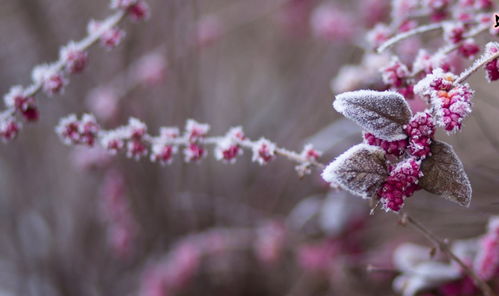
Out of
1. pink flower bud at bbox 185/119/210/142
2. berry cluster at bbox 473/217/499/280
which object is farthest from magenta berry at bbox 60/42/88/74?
berry cluster at bbox 473/217/499/280

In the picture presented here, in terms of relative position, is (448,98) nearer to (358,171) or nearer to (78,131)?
(358,171)

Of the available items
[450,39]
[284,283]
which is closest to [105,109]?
[284,283]

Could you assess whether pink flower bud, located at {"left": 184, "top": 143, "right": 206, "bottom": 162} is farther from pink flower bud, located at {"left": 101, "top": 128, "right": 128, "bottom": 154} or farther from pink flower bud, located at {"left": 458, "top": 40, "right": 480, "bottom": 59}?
pink flower bud, located at {"left": 458, "top": 40, "right": 480, "bottom": 59}

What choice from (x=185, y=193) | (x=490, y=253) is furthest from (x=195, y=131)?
(x=185, y=193)

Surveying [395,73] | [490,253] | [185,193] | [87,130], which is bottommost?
[490,253]

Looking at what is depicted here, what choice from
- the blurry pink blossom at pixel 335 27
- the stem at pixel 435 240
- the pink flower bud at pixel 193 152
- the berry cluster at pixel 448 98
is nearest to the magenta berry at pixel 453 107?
the berry cluster at pixel 448 98
